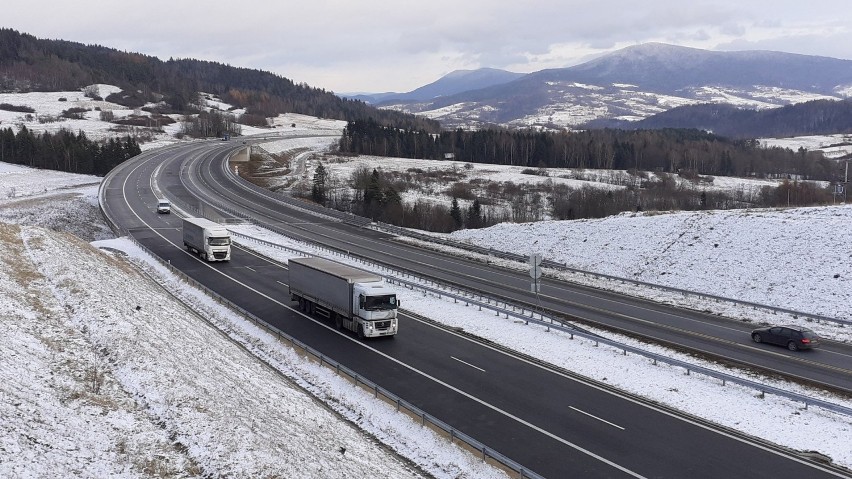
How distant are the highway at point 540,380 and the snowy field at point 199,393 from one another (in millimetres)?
1610

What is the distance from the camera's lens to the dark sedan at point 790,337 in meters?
31.4

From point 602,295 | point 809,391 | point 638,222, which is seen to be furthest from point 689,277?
point 809,391

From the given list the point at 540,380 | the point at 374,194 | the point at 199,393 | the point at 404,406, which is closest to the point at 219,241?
the point at 404,406

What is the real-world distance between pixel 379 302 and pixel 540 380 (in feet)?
31.5

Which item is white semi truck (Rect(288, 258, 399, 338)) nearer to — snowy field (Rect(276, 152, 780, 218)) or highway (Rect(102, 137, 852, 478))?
highway (Rect(102, 137, 852, 478))

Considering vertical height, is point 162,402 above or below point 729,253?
above

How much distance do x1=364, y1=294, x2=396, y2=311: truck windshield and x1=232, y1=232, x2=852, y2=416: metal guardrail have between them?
26.8 feet

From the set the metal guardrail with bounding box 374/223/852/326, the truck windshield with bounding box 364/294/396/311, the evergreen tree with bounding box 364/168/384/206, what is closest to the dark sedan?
the metal guardrail with bounding box 374/223/852/326

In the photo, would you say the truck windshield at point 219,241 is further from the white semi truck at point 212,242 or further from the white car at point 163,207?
the white car at point 163,207

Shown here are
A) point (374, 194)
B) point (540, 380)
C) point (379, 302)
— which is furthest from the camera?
point (374, 194)

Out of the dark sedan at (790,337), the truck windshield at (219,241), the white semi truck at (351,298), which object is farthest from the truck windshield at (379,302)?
the truck windshield at (219,241)

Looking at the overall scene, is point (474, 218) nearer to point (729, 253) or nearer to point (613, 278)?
point (613, 278)

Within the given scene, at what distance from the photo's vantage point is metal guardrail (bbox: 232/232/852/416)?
23.2 m

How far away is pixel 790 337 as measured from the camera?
3173 cm
